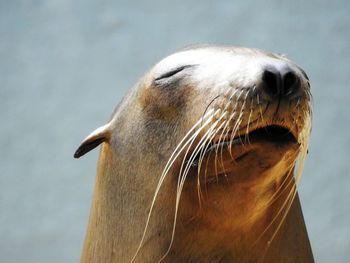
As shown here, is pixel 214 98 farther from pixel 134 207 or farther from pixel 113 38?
pixel 113 38

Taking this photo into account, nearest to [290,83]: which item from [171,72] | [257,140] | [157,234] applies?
[257,140]

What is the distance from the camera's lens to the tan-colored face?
1.57 meters

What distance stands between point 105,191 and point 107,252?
200mm

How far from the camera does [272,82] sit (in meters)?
1.56

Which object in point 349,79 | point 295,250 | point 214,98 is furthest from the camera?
point 349,79

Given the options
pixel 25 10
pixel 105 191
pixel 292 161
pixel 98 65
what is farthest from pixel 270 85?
pixel 25 10

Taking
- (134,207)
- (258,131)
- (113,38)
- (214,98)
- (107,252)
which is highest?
(113,38)

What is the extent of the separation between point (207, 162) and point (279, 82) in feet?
0.94

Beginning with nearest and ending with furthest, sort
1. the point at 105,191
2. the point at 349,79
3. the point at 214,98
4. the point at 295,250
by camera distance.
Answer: the point at 214,98
the point at 295,250
the point at 105,191
the point at 349,79

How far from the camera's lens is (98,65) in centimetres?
440

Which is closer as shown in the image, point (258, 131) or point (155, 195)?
point (258, 131)

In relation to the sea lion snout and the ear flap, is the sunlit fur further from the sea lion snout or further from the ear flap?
the ear flap

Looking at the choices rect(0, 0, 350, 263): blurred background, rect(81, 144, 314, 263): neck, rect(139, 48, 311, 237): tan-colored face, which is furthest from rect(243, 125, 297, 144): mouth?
rect(0, 0, 350, 263): blurred background

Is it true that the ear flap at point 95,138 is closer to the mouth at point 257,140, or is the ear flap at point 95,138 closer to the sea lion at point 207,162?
the sea lion at point 207,162
